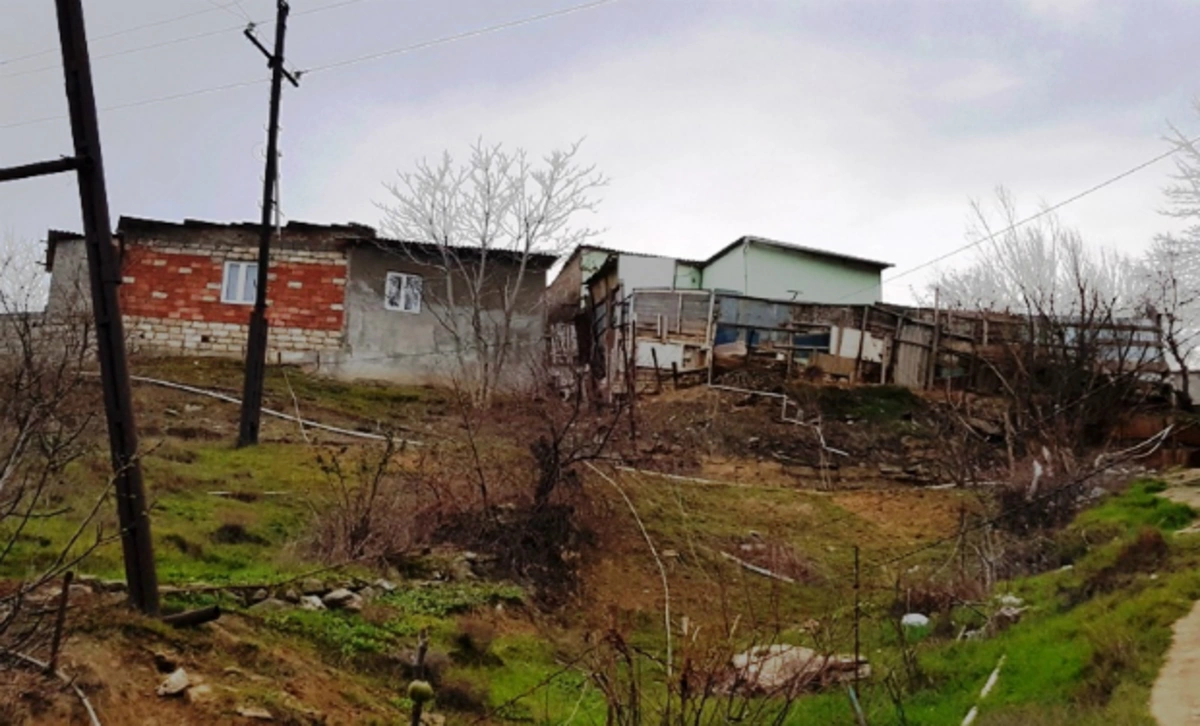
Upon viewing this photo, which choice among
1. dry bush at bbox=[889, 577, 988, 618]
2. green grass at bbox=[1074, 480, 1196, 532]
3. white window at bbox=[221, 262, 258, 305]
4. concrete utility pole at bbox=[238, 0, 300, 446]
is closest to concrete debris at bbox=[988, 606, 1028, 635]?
dry bush at bbox=[889, 577, 988, 618]

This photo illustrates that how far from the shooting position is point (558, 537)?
10.7m

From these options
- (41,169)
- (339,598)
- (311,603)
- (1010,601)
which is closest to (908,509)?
(1010,601)

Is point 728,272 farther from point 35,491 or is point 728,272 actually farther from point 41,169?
point 41,169

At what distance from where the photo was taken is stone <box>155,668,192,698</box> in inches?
203

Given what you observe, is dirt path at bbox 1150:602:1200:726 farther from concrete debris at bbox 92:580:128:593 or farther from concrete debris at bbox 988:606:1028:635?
concrete debris at bbox 92:580:128:593

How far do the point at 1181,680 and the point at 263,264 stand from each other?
12.5 metres

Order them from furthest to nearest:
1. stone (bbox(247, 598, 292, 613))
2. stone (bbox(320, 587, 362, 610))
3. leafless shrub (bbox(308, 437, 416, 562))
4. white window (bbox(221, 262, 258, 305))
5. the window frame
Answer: the window frame → white window (bbox(221, 262, 258, 305)) → leafless shrub (bbox(308, 437, 416, 562)) → stone (bbox(320, 587, 362, 610)) → stone (bbox(247, 598, 292, 613))

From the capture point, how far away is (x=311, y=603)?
25.0 feet

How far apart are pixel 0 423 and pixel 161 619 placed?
332cm

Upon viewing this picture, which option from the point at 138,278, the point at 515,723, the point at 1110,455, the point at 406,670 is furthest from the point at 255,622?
the point at 138,278

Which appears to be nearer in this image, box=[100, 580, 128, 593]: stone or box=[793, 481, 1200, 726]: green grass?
box=[793, 481, 1200, 726]: green grass

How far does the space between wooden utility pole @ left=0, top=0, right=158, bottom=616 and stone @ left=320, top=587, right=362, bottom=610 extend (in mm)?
2302

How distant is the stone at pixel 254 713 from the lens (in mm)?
5221

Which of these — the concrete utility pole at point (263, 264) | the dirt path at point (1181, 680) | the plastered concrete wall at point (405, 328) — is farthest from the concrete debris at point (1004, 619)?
the plastered concrete wall at point (405, 328)
